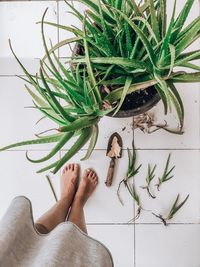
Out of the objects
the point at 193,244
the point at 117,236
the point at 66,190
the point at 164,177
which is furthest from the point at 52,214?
the point at 193,244

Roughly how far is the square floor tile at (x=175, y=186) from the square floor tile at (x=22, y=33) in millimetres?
570

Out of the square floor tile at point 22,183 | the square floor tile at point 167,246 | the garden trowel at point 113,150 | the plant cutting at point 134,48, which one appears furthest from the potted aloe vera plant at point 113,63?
the square floor tile at point 167,246

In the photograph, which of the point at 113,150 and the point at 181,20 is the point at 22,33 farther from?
the point at 181,20

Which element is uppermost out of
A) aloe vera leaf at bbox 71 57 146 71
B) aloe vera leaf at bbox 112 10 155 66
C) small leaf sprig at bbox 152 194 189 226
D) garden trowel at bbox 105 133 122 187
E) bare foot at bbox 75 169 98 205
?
aloe vera leaf at bbox 112 10 155 66

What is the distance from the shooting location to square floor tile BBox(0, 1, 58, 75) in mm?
1585

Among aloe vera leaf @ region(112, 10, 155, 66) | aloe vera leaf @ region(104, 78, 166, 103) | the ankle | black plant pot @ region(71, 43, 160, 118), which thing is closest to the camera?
aloe vera leaf @ region(112, 10, 155, 66)

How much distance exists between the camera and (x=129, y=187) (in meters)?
1.57

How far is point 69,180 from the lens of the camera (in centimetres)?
160

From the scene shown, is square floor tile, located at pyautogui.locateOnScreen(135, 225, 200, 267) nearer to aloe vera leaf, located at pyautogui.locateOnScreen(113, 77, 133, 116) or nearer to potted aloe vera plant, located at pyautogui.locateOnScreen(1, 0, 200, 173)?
potted aloe vera plant, located at pyautogui.locateOnScreen(1, 0, 200, 173)

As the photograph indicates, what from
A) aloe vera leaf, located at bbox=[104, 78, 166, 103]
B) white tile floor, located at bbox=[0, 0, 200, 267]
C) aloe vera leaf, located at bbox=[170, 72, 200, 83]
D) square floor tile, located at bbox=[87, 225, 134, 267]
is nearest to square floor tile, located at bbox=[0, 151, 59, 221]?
white tile floor, located at bbox=[0, 0, 200, 267]

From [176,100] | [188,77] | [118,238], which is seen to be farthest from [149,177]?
[188,77]

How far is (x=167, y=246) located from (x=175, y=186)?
9.5 inches

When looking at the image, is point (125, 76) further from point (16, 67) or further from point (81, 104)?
point (16, 67)

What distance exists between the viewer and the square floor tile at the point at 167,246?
1585 millimetres
